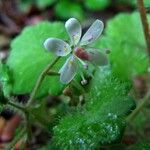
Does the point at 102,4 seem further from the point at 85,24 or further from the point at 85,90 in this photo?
the point at 85,90

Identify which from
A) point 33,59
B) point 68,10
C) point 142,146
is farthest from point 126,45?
point 68,10

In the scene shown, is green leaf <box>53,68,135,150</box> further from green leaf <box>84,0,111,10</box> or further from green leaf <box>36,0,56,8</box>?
green leaf <box>36,0,56,8</box>

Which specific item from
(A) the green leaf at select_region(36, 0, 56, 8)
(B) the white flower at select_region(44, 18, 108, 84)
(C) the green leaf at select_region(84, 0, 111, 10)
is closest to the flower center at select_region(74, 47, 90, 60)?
(B) the white flower at select_region(44, 18, 108, 84)

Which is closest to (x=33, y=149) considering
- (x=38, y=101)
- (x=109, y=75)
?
(x=38, y=101)

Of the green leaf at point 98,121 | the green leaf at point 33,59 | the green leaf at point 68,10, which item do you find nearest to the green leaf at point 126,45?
the green leaf at point 33,59

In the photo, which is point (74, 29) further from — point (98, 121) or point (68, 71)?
point (98, 121)
